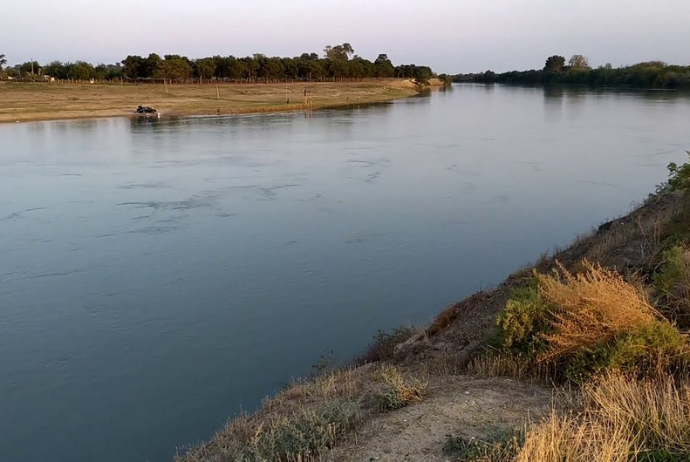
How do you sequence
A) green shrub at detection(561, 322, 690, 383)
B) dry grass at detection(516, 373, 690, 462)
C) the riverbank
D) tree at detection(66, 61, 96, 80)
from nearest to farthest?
dry grass at detection(516, 373, 690, 462) → the riverbank → green shrub at detection(561, 322, 690, 383) → tree at detection(66, 61, 96, 80)

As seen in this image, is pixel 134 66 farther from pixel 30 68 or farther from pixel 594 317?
pixel 594 317

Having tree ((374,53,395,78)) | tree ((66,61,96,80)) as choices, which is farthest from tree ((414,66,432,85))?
tree ((66,61,96,80))

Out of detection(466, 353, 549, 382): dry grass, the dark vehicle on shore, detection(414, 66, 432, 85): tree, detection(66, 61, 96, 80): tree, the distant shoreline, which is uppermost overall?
detection(414, 66, 432, 85): tree

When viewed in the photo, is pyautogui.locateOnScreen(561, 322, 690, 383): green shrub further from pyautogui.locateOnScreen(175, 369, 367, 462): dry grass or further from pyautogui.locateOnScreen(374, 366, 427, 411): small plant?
pyautogui.locateOnScreen(175, 369, 367, 462): dry grass

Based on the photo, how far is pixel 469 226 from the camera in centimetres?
1410

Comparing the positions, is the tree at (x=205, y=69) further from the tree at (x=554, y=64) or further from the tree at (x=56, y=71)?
the tree at (x=554, y=64)

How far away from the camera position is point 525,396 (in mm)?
4469

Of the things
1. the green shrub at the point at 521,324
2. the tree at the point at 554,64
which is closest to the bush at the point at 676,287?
the green shrub at the point at 521,324

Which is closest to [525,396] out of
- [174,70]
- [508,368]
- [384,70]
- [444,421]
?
[508,368]

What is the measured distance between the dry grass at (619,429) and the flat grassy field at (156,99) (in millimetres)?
40057

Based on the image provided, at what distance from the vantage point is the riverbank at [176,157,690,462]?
350cm

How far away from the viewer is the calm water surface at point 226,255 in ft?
23.6

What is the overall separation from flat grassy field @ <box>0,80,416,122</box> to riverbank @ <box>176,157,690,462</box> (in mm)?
38220

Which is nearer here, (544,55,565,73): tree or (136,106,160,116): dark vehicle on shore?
(136,106,160,116): dark vehicle on shore
